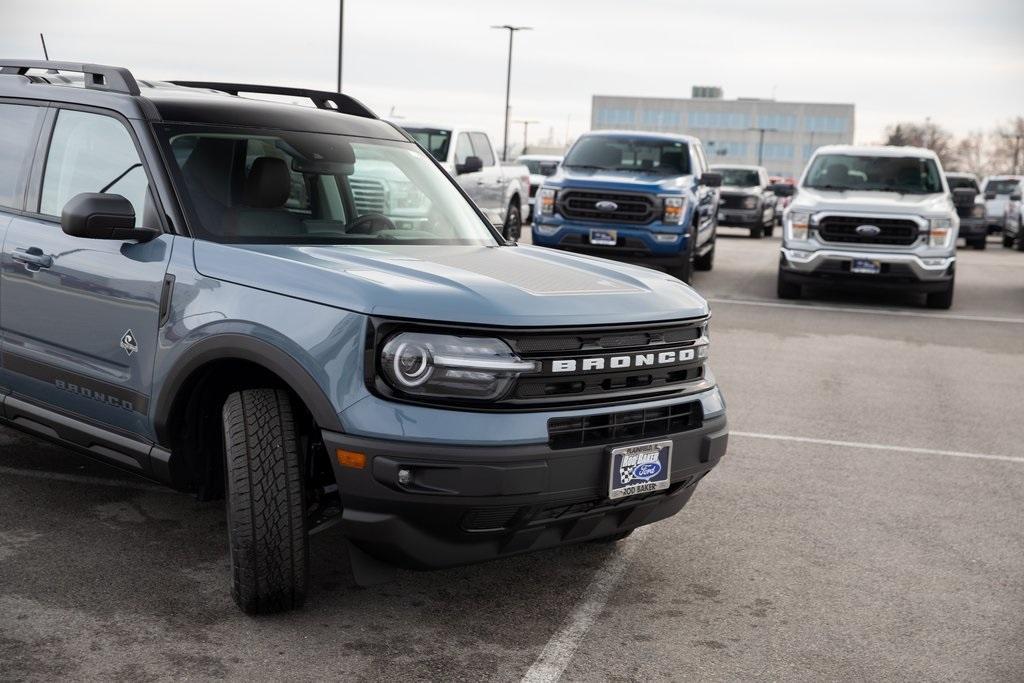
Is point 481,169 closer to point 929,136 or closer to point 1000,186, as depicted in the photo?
point 1000,186

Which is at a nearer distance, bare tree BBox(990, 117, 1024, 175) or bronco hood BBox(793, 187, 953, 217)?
bronco hood BBox(793, 187, 953, 217)

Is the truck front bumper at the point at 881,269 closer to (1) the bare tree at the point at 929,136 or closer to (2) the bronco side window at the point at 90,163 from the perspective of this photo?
(2) the bronco side window at the point at 90,163

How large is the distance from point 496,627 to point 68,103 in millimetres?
2839

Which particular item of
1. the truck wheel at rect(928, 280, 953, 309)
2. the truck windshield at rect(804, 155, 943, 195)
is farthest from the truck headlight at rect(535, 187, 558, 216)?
the truck wheel at rect(928, 280, 953, 309)

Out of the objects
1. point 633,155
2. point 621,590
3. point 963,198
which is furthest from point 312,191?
point 963,198

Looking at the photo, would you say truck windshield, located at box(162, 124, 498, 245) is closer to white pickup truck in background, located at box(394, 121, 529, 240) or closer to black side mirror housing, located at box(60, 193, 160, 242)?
black side mirror housing, located at box(60, 193, 160, 242)

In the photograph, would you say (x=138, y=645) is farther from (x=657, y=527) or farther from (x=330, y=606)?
(x=657, y=527)

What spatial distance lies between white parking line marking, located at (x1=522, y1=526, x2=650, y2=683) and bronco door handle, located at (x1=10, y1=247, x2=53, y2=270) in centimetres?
252

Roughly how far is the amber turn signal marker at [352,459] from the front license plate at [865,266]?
458 inches

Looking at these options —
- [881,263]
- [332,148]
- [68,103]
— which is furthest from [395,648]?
[881,263]

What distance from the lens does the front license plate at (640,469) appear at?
153 inches

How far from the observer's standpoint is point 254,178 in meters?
4.70

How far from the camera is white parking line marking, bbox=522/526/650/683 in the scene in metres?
3.74

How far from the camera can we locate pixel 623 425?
3969 mm
